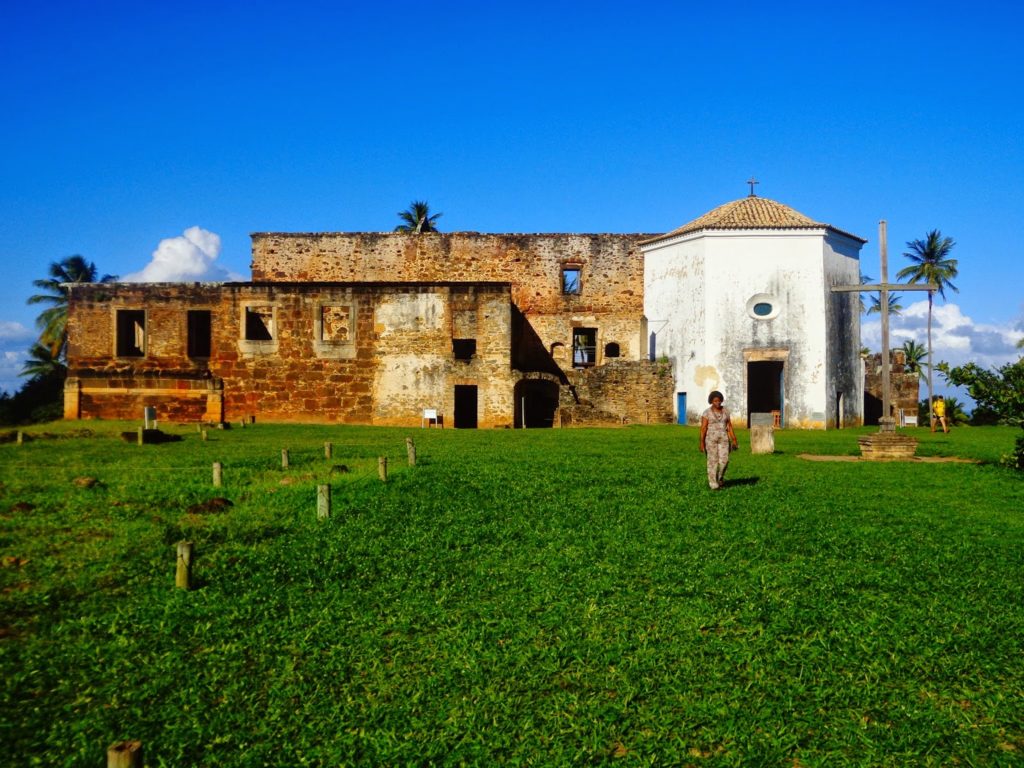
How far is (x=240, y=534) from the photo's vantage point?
342 inches

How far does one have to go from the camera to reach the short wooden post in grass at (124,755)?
130 inches

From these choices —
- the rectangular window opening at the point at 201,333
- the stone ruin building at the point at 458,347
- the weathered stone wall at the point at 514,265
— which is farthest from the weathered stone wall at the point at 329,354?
the weathered stone wall at the point at 514,265

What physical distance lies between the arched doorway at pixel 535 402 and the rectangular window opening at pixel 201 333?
1086 cm

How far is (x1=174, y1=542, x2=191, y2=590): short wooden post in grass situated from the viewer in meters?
7.01

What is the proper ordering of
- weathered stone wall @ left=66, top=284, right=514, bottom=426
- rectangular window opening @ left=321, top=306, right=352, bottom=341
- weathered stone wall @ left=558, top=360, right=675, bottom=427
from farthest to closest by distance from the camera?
1. weathered stone wall @ left=558, top=360, right=675, bottom=427
2. rectangular window opening @ left=321, top=306, right=352, bottom=341
3. weathered stone wall @ left=66, top=284, right=514, bottom=426

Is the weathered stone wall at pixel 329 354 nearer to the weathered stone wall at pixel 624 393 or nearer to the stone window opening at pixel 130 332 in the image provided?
the stone window opening at pixel 130 332

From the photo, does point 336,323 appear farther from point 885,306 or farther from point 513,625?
point 513,625

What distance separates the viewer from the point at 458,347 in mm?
29188

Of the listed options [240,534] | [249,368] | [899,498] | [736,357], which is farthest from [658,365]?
[240,534]

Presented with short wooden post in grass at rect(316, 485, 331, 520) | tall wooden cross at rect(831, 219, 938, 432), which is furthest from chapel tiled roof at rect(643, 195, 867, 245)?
short wooden post in grass at rect(316, 485, 331, 520)

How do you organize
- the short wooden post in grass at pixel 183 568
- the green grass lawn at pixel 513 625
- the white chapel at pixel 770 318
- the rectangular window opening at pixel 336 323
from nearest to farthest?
the green grass lawn at pixel 513 625
the short wooden post in grass at pixel 183 568
the rectangular window opening at pixel 336 323
the white chapel at pixel 770 318

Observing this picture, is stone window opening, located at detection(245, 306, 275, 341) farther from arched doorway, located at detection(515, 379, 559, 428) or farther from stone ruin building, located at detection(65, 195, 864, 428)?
→ arched doorway, located at detection(515, 379, 559, 428)

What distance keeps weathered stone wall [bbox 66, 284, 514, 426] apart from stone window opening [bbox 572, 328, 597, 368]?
8.02 m

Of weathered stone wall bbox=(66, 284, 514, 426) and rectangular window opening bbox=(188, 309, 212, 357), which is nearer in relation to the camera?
weathered stone wall bbox=(66, 284, 514, 426)
